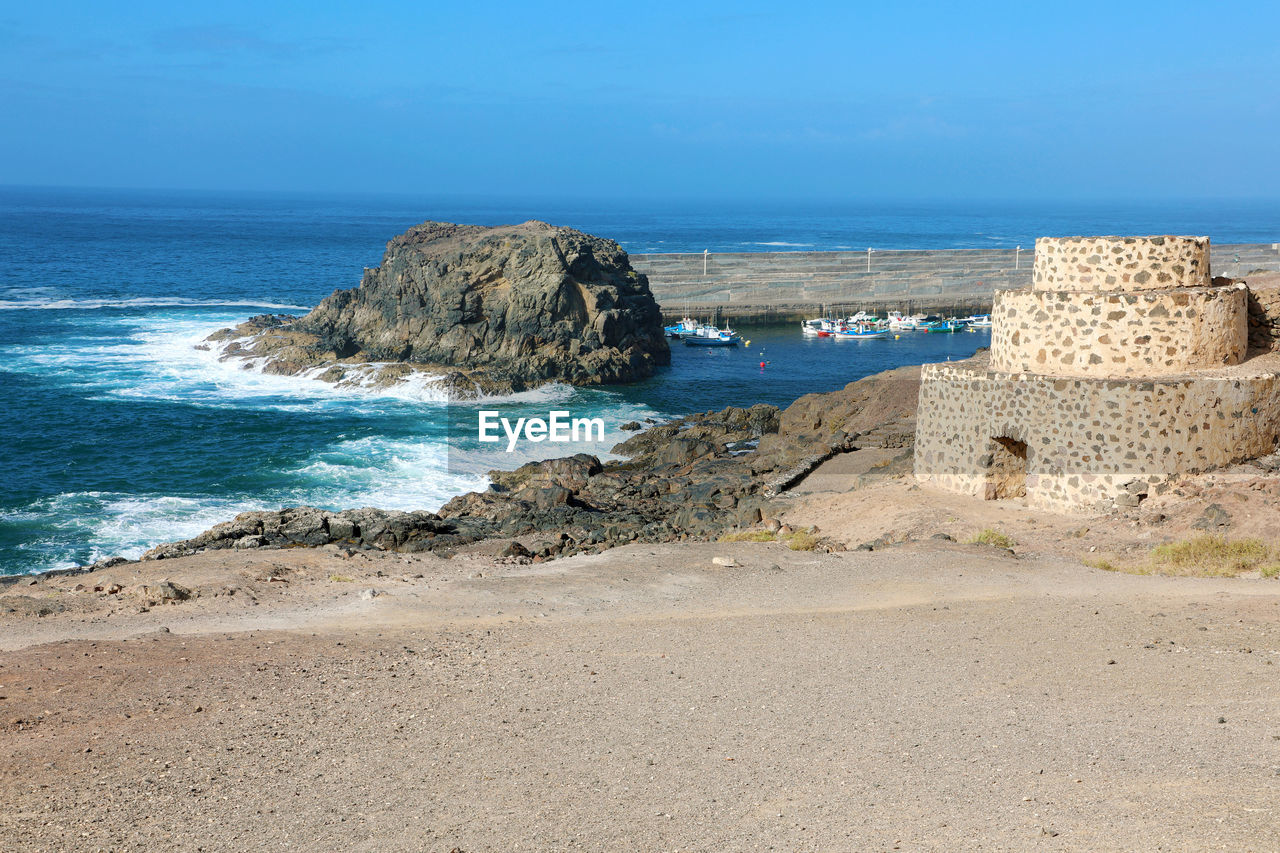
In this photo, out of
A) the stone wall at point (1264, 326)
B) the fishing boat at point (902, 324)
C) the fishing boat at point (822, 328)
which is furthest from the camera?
the fishing boat at point (902, 324)

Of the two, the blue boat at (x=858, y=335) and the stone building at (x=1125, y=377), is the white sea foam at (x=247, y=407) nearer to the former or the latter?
the stone building at (x=1125, y=377)

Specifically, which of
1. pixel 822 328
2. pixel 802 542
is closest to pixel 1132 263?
pixel 802 542

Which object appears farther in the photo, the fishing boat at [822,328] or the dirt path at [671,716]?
the fishing boat at [822,328]

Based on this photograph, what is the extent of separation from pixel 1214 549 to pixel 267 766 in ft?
34.4

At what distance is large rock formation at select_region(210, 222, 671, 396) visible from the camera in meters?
46.7

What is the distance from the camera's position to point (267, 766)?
7.74 meters

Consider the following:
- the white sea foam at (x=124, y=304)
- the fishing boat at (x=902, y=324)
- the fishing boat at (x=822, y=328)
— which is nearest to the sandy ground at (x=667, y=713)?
the fishing boat at (x=822, y=328)

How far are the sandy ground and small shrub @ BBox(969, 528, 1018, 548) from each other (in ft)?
2.31

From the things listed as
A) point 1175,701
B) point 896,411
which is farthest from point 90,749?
point 896,411

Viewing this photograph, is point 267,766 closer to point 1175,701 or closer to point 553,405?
point 1175,701

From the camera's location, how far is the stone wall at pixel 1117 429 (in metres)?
14.4

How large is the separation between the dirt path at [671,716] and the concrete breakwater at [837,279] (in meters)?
57.8

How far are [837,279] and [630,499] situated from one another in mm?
58198

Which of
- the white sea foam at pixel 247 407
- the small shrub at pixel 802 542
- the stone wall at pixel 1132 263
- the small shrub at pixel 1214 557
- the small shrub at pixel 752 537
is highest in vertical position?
the stone wall at pixel 1132 263
